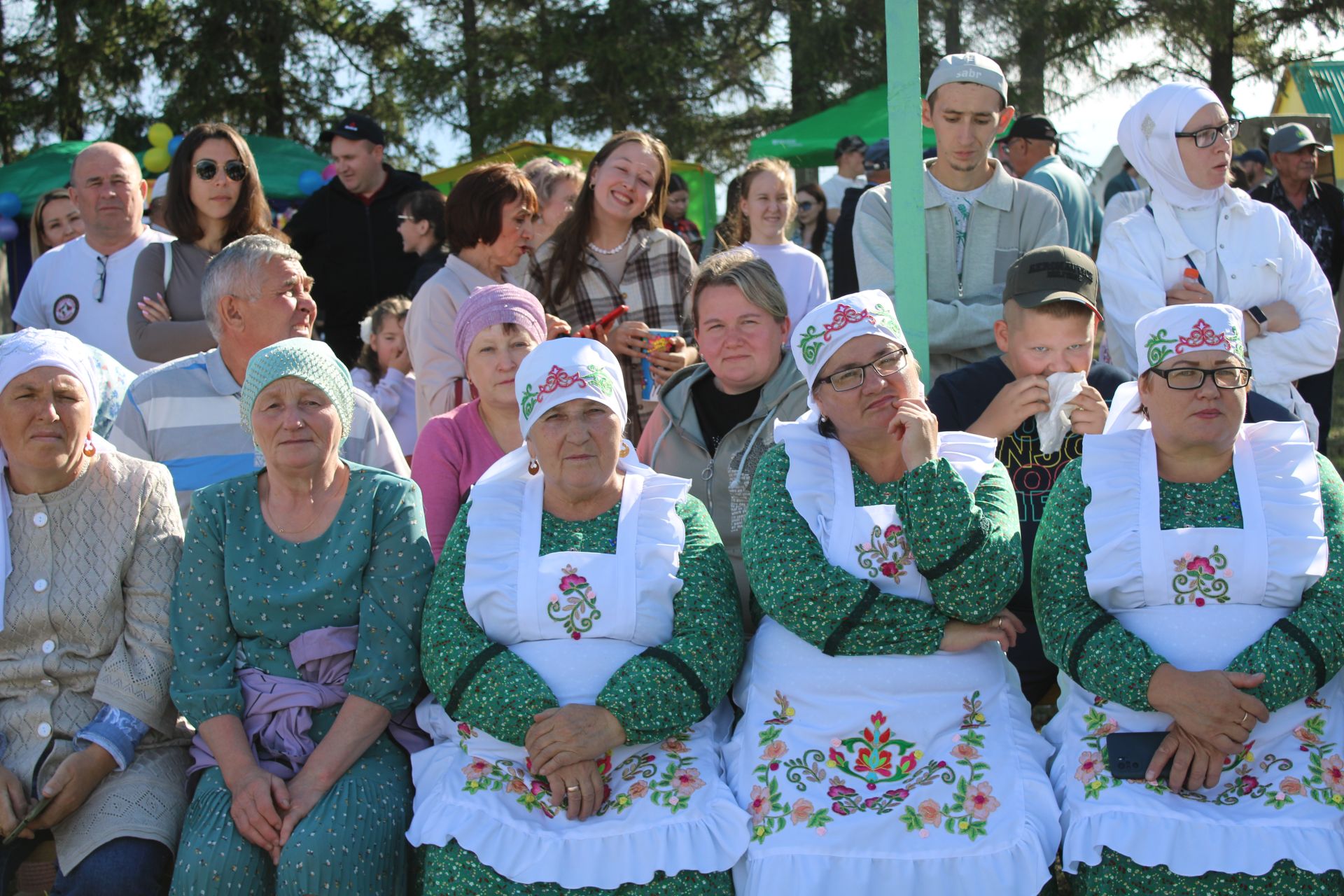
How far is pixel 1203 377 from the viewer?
9.60ft

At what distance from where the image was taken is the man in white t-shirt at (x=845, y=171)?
10352 mm

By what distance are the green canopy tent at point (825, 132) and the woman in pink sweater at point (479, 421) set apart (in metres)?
8.87

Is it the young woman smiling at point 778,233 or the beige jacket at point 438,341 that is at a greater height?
the young woman smiling at point 778,233

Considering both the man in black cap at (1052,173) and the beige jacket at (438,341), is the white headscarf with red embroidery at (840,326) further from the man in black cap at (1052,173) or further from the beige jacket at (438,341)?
the man in black cap at (1052,173)

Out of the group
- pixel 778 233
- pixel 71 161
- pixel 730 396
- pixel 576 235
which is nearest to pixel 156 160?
pixel 71 161

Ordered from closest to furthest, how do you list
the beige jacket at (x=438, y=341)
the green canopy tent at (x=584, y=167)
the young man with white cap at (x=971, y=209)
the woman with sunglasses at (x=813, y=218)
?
the young man with white cap at (x=971, y=209) → the beige jacket at (x=438, y=341) → the woman with sunglasses at (x=813, y=218) → the green canopy tent at (x=584, y=167)

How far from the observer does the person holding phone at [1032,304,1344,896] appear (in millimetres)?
2648

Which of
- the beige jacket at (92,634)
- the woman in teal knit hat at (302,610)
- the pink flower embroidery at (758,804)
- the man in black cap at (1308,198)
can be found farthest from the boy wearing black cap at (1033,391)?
the man in black cap at (1308,198)

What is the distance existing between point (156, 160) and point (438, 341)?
322 inches

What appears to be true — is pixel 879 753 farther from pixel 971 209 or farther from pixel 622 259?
pixel 622 259

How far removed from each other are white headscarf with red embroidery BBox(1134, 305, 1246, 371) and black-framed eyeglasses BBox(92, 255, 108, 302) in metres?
3.98

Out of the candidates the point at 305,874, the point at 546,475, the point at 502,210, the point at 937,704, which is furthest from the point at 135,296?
the point at 937,704

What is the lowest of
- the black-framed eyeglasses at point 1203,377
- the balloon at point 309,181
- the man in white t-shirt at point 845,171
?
the black-framed eyeglasses at point 1203,377

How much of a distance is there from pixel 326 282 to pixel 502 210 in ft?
5.88
